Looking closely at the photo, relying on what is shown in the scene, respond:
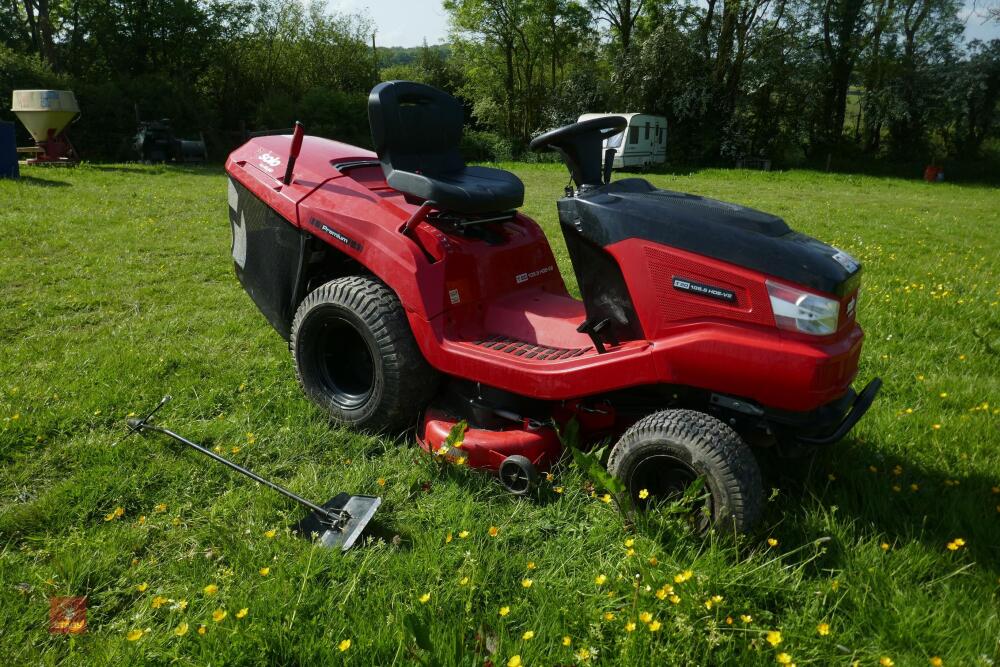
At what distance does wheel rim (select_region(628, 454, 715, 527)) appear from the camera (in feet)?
7.57

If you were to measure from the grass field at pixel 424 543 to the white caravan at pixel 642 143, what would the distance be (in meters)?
15.9

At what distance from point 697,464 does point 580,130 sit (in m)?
1.27

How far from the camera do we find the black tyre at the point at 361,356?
293 cm


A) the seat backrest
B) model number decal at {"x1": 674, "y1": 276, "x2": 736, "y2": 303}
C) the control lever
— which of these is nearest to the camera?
model number decal at {"x1": 674, "y1": 276, "x2": 736, "y2": 303}

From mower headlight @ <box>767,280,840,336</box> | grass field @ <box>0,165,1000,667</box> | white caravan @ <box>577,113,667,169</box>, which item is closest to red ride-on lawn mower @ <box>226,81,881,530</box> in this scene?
mower headlight @ <box>767,280,840,336</box>

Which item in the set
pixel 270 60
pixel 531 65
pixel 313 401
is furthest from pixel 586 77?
pixel 313 401

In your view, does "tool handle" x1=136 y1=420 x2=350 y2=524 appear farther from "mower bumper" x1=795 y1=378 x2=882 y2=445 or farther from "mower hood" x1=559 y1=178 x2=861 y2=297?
"mower bumper" x1=795 y1=378 x2=882 y2=445

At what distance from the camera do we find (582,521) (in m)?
2.48

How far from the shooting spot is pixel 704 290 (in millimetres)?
2256

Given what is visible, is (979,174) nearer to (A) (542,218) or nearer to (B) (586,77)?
(B) (586,77)

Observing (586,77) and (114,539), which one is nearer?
(114,539)

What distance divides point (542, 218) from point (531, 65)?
2126 cm

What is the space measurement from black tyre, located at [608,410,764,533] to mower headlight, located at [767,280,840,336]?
0.38 m

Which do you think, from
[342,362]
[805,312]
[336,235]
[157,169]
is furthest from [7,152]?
[805,312]
